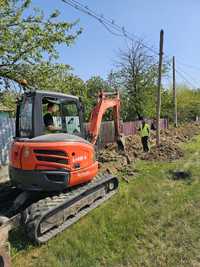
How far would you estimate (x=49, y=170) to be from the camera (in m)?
6.15

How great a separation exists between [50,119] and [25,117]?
19.7 inches

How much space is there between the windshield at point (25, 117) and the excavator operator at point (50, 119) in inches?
12.3

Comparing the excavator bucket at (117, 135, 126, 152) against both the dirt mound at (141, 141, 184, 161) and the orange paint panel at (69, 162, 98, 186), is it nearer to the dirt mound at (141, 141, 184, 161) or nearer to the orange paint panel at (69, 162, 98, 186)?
the dirt mound at (141, 141, 184, 161)

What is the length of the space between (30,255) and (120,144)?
7.88 meters

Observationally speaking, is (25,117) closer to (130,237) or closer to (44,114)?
(44,114)

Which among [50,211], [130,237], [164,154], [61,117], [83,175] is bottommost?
[130,237]

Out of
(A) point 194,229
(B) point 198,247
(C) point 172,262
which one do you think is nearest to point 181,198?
(A) point 194,229

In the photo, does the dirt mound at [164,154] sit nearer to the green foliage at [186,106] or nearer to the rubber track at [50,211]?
the rubber track at [50,211]

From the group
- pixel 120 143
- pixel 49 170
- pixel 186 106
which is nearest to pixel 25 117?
pixel 49 170

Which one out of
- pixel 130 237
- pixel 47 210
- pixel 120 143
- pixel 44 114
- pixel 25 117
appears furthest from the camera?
pixel 120 143

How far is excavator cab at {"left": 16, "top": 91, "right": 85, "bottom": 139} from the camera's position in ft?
20.6

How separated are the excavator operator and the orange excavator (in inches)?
2.2

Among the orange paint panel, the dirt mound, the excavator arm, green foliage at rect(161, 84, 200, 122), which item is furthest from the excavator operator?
green foliage at rect(161, 84, 200, 122)

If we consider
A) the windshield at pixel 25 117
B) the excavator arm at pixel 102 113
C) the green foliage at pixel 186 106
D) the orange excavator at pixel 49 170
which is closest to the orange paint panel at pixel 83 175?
the orange excavator at pixel 49 170
